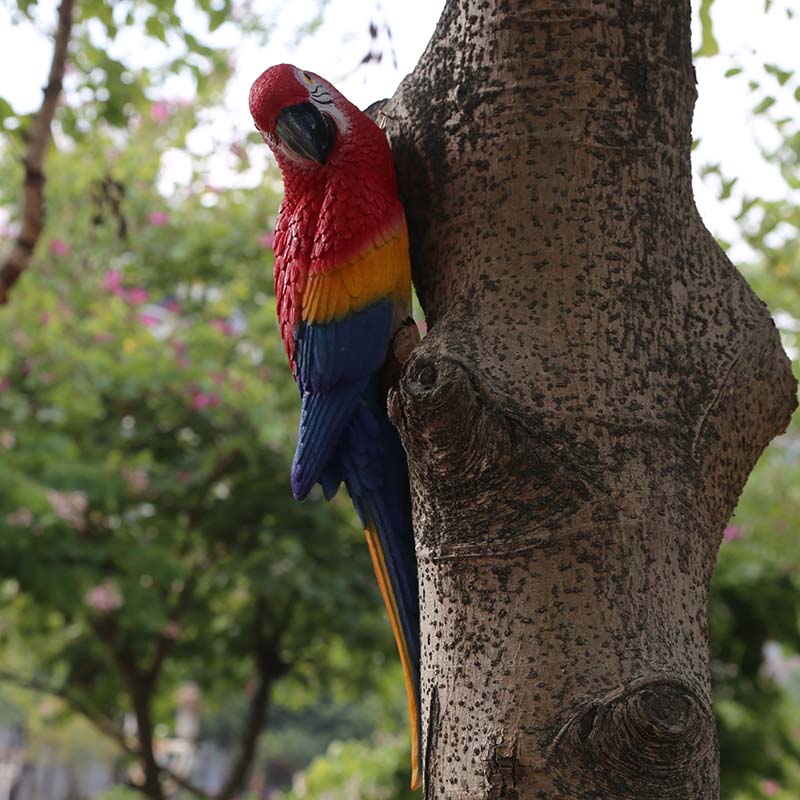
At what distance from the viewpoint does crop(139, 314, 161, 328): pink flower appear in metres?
4.99

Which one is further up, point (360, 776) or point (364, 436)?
point (364, 436)

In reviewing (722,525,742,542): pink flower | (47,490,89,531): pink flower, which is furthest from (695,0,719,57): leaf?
(722,525,742,542): pink flower

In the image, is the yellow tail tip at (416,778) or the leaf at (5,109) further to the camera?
the leaf at (5,109)

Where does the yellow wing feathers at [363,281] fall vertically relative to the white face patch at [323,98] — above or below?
below

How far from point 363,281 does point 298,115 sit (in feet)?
0.65

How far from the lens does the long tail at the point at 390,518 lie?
1071 mm

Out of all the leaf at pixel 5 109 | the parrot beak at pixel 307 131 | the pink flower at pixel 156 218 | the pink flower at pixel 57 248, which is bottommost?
the parrot beak at pixel 307 131

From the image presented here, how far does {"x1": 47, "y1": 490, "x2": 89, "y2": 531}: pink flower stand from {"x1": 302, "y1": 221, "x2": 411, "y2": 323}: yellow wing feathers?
312cm

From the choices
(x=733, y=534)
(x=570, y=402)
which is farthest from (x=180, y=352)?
(x=570, y=402)

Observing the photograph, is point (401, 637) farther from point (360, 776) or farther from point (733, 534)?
point (360, 776)

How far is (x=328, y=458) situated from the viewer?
3.63 feet

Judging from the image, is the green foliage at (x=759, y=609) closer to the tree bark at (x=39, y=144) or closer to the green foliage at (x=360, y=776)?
the green foliage at (x=360, y=776)

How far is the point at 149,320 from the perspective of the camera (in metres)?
5.08

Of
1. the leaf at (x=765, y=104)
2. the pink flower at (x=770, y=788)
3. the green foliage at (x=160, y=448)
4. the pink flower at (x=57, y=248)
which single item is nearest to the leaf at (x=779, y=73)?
the leaf at (x=765, y=104)
